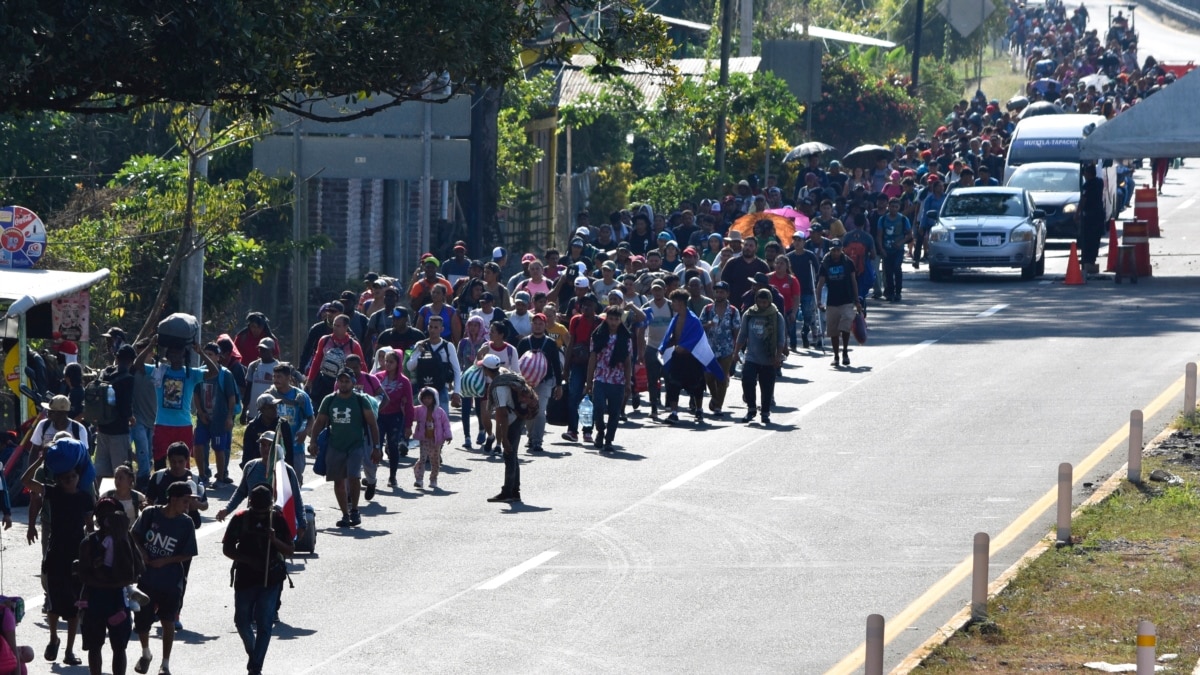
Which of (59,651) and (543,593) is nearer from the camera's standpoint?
(59,651)

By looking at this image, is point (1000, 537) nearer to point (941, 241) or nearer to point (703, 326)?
point (703, 326)

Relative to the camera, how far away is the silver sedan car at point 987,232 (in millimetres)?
35969

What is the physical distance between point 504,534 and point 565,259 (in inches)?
408

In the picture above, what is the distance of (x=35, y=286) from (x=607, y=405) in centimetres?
640

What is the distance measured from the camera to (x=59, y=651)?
46.6 feet

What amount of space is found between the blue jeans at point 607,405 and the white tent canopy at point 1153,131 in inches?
605

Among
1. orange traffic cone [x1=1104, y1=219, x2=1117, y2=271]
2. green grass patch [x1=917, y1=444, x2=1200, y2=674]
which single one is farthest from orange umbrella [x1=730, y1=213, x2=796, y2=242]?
green grass patch [x1=917, y1=444, x2=1200, y2=674]

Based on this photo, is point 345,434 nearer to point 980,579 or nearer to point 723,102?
point 980,579

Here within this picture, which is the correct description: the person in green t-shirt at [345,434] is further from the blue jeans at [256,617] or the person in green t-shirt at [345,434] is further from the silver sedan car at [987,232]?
the silver sedan car at [987,232]

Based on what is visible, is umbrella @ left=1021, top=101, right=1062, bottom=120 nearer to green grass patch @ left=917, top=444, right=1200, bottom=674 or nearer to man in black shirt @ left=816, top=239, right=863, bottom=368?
man in black shirt @ left=816, top=239, right=863, bottom=368

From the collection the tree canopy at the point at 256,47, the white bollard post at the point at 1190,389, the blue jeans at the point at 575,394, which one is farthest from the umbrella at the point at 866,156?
the tree canopy at the point at 256,47

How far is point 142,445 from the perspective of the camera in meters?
18.8

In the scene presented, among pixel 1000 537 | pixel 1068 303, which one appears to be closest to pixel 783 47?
pixel 1068 303

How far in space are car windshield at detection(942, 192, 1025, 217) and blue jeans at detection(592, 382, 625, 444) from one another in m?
15.8
